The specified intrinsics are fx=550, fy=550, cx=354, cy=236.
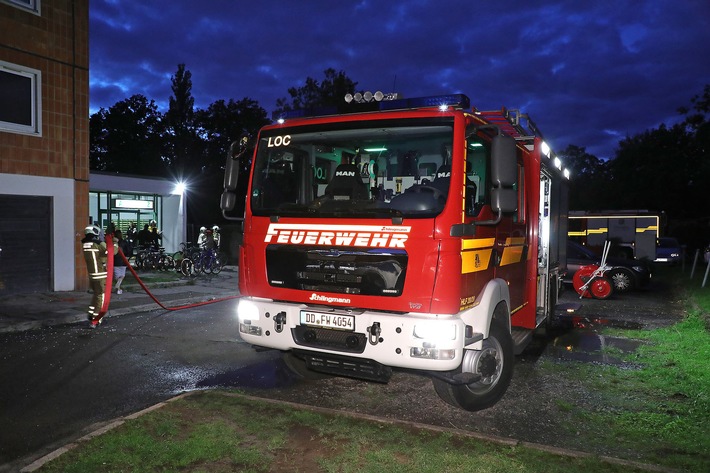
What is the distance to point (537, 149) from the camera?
271 inches

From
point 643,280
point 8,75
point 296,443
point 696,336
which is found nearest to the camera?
point 296,443

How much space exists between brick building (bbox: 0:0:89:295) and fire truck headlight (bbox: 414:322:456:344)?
11676mm

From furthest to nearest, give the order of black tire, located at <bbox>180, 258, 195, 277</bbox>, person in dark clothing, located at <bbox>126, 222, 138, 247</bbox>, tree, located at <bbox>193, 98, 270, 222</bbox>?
1. tree, located at <bbox>193, 98, 270, 222</bbox>
2. person in dark clothing, located at <bbox>126, 222, 138, 247</bbox>
3. black tire, located at <bbox>180, 258, 195, 277</bbox>

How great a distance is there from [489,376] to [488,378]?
0.02 meters

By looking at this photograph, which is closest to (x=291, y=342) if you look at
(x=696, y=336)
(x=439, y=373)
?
(x=439, y=373)

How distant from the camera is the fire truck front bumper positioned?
14.7 ft

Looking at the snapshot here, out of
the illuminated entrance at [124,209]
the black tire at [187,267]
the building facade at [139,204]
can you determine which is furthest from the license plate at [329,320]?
the illuminated entrance at [124,209]

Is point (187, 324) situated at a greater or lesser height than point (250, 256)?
lesser

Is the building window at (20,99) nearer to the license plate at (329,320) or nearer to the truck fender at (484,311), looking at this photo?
the license plate at (329,320)

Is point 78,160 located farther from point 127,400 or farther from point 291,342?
point 291,342

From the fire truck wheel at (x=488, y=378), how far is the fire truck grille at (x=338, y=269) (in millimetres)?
984

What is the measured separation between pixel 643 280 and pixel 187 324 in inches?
507

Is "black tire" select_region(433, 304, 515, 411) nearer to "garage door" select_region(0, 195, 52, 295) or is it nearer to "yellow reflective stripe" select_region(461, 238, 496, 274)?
"yellow reflective stripe" select_region(461, 238, 496, 274)

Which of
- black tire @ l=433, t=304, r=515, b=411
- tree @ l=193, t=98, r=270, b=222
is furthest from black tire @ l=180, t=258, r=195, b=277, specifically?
tree @ l=193, t=98, r=270, b=222
